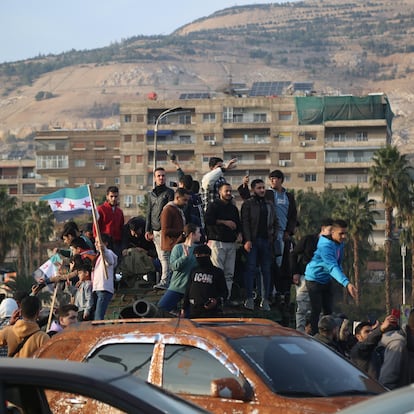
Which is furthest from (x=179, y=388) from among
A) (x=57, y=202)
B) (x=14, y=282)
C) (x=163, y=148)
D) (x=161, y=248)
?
(x=163, y=148)

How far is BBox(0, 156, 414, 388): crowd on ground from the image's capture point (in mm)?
14219

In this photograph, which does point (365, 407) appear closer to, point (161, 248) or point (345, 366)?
point (345, 366)

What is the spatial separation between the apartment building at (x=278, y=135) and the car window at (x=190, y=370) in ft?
420

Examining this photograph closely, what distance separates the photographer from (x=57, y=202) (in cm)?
2184

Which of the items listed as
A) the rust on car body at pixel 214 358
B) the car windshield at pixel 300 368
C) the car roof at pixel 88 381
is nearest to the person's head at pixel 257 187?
the rust on car body at pixel 214 358

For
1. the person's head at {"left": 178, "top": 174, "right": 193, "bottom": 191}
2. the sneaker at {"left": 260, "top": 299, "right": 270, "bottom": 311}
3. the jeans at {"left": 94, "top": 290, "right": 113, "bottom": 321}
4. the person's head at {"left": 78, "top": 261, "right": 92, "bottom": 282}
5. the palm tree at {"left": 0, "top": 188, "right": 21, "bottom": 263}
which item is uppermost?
the person's head at {"left": 178, "top": 174, "right": 193, "bottom": 191}

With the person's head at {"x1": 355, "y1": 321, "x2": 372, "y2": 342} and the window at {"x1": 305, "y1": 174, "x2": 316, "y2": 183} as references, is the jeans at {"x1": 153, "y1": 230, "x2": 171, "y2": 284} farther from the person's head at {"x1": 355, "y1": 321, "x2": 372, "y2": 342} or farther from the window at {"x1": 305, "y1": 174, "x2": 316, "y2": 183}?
the window at {"x1": 305, "y1": 174, "x2": 316, "y2": 183}

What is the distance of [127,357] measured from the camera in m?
9.39

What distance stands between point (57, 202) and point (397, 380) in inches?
419

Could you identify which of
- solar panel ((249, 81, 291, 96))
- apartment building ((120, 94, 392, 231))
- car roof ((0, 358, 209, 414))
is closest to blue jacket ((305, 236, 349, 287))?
car roof ((0, 358, 209, 414))

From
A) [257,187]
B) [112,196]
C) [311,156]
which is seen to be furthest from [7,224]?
[257,187]

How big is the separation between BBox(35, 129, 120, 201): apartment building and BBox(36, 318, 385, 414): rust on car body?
15235 centimetres

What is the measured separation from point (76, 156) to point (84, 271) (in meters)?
148

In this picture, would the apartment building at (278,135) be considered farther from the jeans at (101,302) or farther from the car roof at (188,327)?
the car roof at (188,327)
